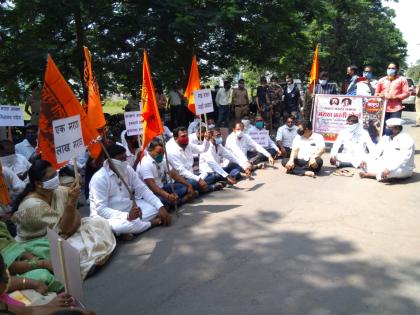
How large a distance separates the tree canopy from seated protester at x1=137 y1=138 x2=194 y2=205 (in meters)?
5.54

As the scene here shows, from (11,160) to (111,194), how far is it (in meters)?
2.41

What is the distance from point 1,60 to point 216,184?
24.1ft

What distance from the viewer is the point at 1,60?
426 inches

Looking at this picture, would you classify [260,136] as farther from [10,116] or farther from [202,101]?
[10,116]

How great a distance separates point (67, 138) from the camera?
4.13 m

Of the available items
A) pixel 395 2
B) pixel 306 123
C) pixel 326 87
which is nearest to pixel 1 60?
pixel 306 123

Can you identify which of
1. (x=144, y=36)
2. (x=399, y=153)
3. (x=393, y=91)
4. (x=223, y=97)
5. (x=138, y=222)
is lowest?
(x=138, y=222)

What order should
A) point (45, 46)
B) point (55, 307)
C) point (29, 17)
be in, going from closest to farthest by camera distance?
point (55, 307)
point (45, 46)
point (29, 17)

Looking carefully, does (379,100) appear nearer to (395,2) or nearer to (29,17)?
(29,17)

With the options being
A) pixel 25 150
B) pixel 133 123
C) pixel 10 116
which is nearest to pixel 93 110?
pixel 133 123

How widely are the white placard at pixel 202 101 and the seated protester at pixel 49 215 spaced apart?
384 cm

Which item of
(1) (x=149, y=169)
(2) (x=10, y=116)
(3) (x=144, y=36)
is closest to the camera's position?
(1) (x=149, y=169)

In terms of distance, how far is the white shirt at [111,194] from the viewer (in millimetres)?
4949

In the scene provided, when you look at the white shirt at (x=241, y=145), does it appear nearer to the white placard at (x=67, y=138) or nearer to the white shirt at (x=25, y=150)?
the white shirt at (x=25, y=150)
